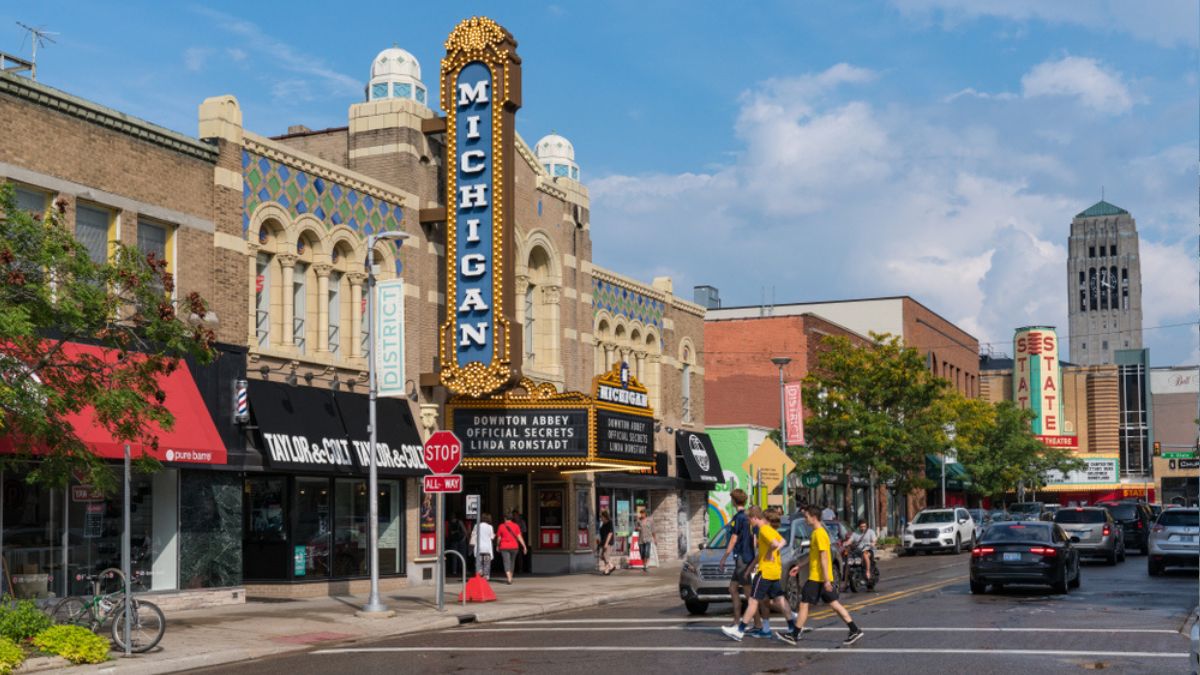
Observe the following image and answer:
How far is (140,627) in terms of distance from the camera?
59.2ft

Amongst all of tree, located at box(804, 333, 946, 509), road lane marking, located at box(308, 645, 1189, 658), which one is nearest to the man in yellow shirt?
road lane marking, located at box(308, 645, 1189, 658)

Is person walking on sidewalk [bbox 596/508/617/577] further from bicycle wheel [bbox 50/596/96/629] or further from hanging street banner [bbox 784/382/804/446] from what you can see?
bicycle wheel [bbox 50/596/96/629]

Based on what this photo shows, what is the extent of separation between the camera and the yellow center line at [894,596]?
23672mm

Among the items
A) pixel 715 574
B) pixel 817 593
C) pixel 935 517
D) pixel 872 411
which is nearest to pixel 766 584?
pixel 817 593

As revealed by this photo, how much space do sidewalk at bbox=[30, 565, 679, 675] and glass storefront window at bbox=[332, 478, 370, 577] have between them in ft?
3.70

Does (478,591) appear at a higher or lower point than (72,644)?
lower

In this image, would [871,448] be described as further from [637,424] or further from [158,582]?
[158,582]

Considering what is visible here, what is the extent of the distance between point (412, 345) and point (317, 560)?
571 cm

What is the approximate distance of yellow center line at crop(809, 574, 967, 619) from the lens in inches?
932

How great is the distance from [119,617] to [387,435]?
480 inches

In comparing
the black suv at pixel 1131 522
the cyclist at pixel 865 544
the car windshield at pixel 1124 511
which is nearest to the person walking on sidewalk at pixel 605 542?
the cyclist at pixel 865 544

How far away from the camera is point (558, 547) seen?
3772 cm

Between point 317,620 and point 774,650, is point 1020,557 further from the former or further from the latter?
point 317,620

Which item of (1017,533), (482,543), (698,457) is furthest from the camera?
(698,457)
